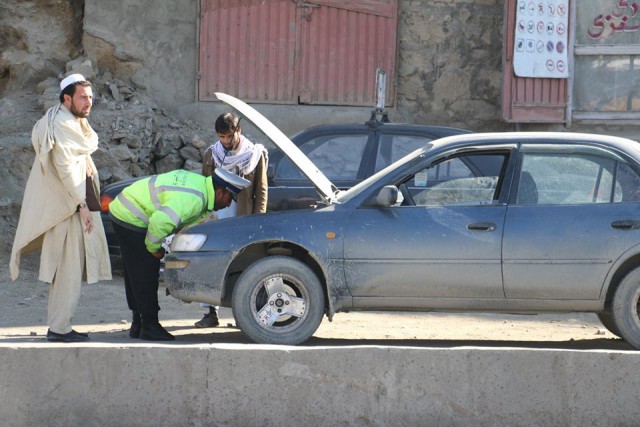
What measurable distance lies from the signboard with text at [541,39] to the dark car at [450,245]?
25.5 feet

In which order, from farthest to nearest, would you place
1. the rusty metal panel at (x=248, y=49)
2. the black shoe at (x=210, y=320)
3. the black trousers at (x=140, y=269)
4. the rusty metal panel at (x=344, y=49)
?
the rusty metal panel at (x=344, y=49), the rusty metal panel at (x=248, y=49), the black shoe at (x=210, y=320), the black trousers at (x=140, y=269)

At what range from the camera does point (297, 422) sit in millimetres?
6605

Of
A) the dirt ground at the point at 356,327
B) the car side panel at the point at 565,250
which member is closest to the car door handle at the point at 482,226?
the car side panel at the point at 565,250

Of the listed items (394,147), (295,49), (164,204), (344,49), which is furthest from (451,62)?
(164,204)

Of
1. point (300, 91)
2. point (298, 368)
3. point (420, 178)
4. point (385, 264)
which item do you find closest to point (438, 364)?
point (298, 368)

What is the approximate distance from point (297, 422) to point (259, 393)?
273 millimetres

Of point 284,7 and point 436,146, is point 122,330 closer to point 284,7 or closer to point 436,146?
point 436,146

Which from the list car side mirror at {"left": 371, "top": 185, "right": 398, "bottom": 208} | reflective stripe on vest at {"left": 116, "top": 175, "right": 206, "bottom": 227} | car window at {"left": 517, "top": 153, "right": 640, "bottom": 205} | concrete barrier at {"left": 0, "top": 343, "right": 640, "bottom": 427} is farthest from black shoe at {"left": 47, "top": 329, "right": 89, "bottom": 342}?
car window at {"left": 517, "top": 153, "right": 640, "bottom": 205}

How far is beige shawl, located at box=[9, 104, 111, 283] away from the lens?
7.73 metres

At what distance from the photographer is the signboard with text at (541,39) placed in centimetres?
1578

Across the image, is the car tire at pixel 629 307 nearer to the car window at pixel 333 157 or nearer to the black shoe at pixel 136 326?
the black shoe at pixel 136 326

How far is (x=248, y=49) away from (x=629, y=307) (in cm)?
929

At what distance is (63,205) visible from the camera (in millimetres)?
7816

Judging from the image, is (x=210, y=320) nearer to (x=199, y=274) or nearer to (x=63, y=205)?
(x=199, y=274)
